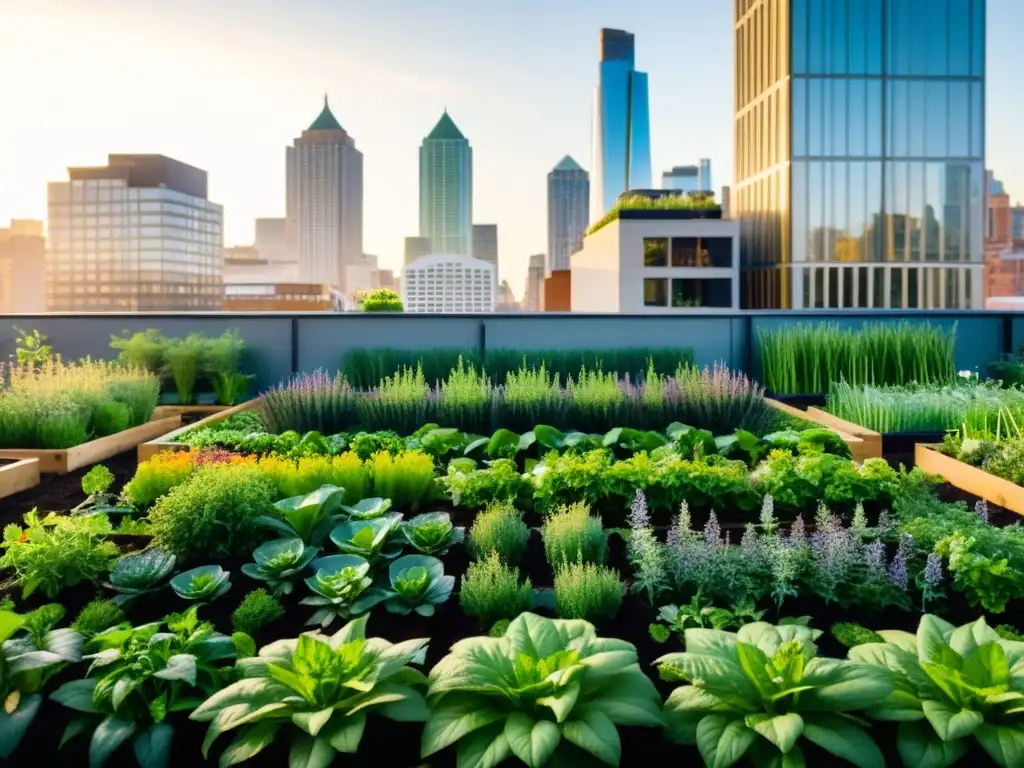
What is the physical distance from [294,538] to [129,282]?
127986 mm

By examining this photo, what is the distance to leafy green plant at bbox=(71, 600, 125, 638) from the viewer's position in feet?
9.88

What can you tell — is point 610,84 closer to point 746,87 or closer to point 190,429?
point 746,87

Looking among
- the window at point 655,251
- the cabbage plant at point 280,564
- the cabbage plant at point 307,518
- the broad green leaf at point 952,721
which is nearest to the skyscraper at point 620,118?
the window at point 655,251

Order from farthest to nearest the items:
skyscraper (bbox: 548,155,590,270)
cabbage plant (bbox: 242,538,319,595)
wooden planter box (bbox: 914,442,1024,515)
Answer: skyscraper (bbox: 548,155,590,270) → wooden planter box (bbox: 914,442,1024,515) → cabbage plant (bbox: 242,538,319,595)

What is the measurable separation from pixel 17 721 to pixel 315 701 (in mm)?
831

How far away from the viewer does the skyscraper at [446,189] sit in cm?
14200

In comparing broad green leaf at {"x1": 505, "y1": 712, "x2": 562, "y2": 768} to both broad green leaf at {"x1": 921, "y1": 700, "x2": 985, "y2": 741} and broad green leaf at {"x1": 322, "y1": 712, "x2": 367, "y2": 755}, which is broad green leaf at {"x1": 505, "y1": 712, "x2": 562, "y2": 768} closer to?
broad green leaf at {"x1": 322, "y1": 712, "x2": 367, "y2": 755}

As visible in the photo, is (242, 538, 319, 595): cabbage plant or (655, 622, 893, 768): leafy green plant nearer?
(655, 622, 893, 768): leafy green plant

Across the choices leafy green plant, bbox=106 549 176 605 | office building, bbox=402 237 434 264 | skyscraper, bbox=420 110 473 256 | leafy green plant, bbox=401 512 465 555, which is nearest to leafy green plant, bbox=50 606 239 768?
leafy green plant, bbox=106 549 176 605

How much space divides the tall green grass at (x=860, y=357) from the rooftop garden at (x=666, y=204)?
1824 cm

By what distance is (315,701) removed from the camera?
94.1 inches

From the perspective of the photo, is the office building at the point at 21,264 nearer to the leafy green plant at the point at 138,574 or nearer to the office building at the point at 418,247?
the office building at the point at 418,247

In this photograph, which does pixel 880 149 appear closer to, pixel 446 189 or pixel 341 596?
pixel 341 596

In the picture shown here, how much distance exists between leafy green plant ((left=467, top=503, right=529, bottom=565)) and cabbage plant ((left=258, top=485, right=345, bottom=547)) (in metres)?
0.59
